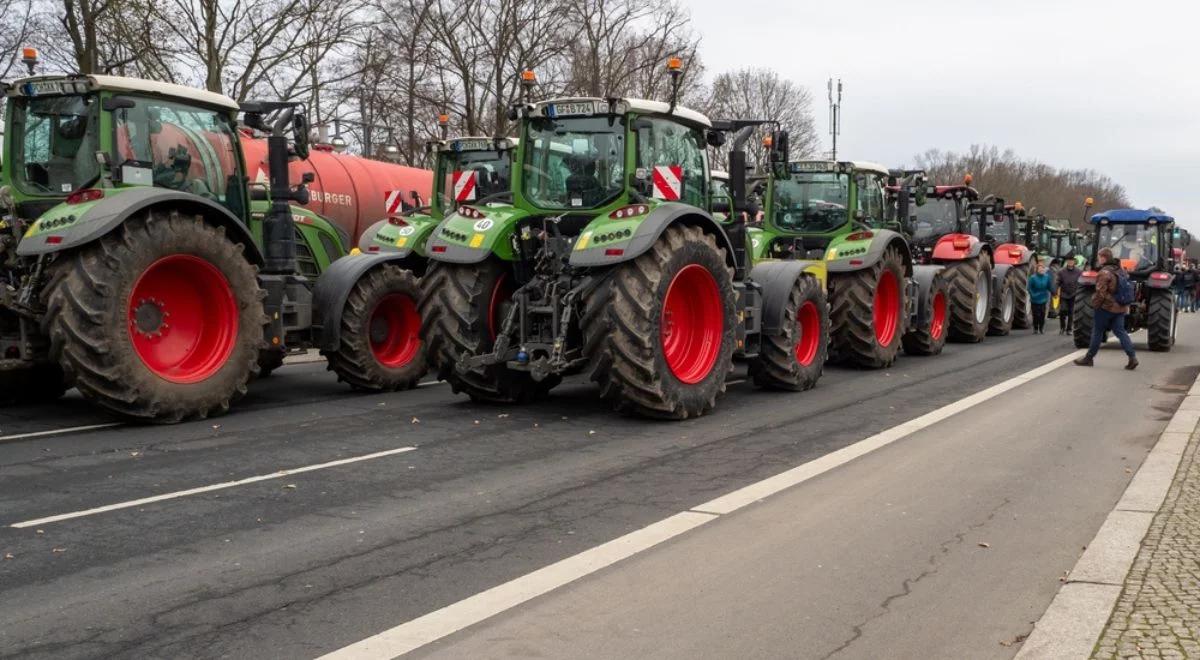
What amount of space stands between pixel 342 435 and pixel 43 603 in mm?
4177

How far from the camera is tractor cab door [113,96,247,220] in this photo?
9375 millimetres

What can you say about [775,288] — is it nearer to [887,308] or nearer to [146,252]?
[887,308]

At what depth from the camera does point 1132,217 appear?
63.5 ft

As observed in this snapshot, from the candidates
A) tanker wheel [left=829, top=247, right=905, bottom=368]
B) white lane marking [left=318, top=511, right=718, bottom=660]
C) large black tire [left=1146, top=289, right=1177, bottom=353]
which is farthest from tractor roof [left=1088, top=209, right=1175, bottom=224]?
white lane marking [left=318, top=511, right=718, bottom=660]

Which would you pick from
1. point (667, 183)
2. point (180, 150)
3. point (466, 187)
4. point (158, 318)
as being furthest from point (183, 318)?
point (466, 187)

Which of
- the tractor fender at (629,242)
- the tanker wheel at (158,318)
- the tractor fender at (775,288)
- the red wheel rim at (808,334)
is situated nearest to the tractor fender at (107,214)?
the tanker wheel at (158,318)

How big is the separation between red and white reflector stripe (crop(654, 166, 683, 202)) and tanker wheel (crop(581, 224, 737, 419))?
0.49 m

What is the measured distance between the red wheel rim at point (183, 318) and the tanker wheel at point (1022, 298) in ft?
56.3

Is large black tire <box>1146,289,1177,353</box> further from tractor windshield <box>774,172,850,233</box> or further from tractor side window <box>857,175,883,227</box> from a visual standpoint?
tractor windshield <box>774,172,850,233</box>

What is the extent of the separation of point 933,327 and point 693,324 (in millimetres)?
7962

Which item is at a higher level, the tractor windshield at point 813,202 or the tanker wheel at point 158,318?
the tractor windshield at point 813,202

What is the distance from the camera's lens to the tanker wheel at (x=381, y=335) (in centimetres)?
1124

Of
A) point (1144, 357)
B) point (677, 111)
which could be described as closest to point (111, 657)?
point (677, 111)

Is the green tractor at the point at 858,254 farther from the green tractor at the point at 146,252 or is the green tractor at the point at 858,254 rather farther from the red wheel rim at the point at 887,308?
the green tractor at the point at 146,252
